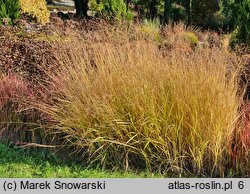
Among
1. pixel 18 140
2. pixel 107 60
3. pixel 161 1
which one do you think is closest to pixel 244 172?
pixel 107 60

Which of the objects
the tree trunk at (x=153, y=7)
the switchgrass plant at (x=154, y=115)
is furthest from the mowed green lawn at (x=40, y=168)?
the tree trunk at (x=153, y=7)

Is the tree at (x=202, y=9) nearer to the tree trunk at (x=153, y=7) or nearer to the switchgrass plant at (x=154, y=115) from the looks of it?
the tree trunk at (x=153, y=7)

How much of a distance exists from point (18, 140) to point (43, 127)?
615mm

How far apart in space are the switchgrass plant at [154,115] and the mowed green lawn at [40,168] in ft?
0.62

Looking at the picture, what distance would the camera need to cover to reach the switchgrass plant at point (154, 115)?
4.83 meters

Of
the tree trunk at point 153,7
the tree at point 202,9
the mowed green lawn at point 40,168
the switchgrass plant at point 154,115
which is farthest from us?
the tree trunk at point 153,7

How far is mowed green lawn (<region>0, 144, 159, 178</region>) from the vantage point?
15.2 ft

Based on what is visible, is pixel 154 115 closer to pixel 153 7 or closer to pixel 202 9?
pixel 202 9

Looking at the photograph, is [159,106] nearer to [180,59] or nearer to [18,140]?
[180,59]

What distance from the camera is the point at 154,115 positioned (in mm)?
4828

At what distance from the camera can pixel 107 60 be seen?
5.30 meters

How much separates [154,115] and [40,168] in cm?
122

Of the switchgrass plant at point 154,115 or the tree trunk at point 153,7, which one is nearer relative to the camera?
the switchgrass plant at point 154,115

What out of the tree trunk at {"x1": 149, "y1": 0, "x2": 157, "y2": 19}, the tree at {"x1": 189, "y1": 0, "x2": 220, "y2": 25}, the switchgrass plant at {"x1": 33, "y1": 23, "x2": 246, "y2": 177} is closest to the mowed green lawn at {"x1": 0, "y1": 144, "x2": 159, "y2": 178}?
the switchgrass plant at {"x1": 33, "y1": 23, "x2": 246, "y2": 177}
